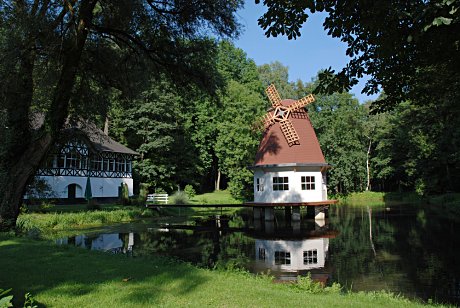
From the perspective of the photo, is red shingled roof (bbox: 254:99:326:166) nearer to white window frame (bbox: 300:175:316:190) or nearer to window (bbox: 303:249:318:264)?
white window frame (bbox: 300:175:316:190)

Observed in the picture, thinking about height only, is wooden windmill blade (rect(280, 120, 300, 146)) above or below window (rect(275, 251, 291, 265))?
above

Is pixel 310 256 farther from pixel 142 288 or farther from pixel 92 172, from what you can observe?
pixel 92 172

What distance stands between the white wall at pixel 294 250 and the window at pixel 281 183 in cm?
813

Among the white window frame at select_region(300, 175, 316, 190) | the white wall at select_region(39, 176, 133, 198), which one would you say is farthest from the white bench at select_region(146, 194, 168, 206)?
the white window frame at select_region(300, 175, 316, 190)

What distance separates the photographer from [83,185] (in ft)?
113

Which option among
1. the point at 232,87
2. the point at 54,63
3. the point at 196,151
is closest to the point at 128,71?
the point at 54,63

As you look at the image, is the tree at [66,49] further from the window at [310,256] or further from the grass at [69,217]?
the window at [310,256]

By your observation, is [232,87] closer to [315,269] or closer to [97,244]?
[97,244]

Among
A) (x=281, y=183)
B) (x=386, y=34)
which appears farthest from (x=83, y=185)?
(x=386, y=34)

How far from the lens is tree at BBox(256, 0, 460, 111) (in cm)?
516

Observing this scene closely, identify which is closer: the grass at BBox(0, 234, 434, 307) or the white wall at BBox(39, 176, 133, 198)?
the grass at BBox(0, 234, 434, 307)

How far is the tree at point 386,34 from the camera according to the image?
516cm

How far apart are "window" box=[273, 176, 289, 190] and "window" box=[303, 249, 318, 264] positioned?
11.0 metres

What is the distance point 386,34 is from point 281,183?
20.0 meters
